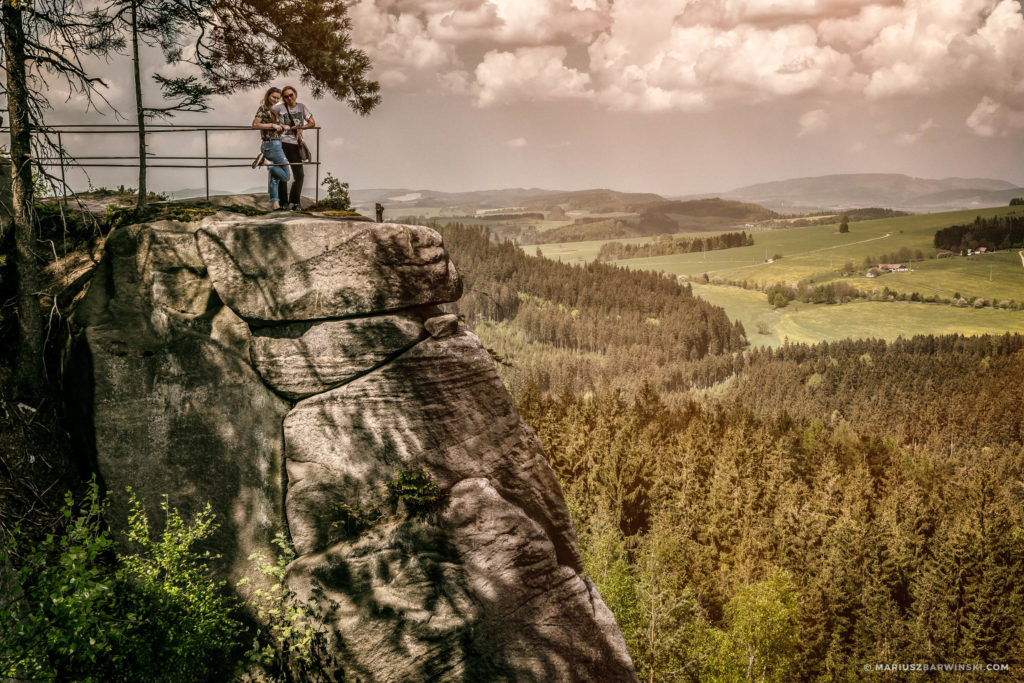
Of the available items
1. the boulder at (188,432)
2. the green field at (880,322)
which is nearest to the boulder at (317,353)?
the boulder at (188,432)

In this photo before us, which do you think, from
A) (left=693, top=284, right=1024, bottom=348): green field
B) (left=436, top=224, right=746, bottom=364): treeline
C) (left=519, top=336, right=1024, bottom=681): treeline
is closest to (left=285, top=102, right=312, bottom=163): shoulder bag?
(left=519, top=336, right=1024, bottom=681): treeline

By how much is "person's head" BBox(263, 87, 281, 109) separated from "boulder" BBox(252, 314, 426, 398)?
6341mm

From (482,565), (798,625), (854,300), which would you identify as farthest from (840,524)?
(854,300)

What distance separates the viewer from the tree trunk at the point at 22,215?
1201 centimetres

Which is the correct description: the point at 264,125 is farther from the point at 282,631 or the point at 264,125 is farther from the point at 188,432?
the point at 282,631

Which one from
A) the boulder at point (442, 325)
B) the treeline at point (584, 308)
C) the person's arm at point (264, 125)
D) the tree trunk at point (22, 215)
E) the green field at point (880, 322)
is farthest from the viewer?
the treeline at point (584, 308)

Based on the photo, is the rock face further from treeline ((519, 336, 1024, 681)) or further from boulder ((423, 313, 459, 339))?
treeline ((519, 336, 1024, 681))

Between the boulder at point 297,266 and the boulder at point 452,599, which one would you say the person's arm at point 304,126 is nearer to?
the boulder at point 297,266

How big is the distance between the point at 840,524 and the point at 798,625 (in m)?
9.28

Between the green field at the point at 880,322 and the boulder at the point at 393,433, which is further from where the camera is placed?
the green field at the point at 880,322

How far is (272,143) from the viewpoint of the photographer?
15.6m

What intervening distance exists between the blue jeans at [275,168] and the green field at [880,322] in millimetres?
177634

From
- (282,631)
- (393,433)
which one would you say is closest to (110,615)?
(282,631)

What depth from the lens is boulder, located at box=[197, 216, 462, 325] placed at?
13.1 m
